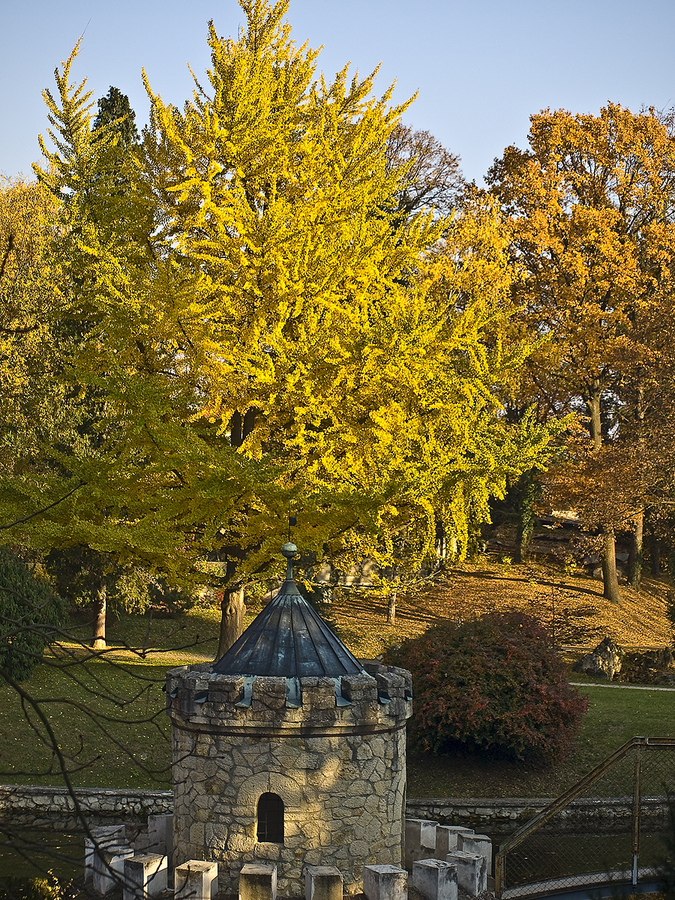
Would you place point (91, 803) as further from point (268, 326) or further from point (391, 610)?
point (391, 610)

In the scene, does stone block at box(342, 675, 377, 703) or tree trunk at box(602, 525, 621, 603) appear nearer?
stone block at box(342, 675, 377, 703)

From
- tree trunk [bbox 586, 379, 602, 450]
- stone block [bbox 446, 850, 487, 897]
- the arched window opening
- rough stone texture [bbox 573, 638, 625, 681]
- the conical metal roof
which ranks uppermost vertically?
tree trunk [bbox 586, 379, 602, 450]

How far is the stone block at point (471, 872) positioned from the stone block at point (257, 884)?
2.24 metres

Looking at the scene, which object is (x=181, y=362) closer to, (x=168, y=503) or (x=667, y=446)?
(x=168, y=503)

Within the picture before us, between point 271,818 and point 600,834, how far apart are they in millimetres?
6346

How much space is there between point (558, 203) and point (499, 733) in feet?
66.7

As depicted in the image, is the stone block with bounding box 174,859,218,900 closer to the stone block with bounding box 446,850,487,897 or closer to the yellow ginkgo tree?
the stone block with bounding box 446,850,487,897

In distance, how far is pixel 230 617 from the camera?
52.5 feet

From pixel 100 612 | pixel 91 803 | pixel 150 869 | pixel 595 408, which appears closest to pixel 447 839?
pixel 150 869

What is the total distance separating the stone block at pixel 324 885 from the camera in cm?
907

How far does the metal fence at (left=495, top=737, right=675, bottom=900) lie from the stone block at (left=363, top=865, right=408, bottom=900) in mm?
1857

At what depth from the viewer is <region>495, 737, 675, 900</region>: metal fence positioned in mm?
10750

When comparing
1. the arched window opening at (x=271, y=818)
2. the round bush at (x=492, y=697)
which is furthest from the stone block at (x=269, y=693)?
the round bush at (x=492, y=697)

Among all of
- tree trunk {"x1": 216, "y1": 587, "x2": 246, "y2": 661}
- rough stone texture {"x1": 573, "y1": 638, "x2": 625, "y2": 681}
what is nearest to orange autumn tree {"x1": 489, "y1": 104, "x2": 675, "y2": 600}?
rough stone texture {"x1": 573, "y1": 638, "x2": 625, "y2": 681}
